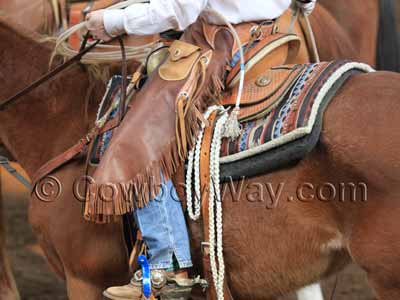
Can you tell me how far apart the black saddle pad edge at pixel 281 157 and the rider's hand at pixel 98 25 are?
0.73m

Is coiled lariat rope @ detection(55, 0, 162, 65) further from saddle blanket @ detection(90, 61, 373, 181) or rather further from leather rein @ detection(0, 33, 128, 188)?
saddle blanket @ detection(90, 61, 373, 181)

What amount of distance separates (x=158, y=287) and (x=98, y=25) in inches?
42.7

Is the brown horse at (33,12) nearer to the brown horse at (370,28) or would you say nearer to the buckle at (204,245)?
the brown horse at (370,28)

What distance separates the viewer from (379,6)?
600 cm

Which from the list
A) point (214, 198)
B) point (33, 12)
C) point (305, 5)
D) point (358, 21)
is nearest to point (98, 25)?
point (214, 198)

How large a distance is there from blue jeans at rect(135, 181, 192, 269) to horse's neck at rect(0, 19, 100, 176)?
25.8 inches

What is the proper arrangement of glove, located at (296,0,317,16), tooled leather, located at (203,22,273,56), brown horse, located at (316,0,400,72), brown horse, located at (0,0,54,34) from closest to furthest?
1. tooled leather, located at (203,22,273,56)
2. glove, located at (296,0,317,16)
3. brown horse, located at (0,0,54,34)
4. brown horse, located at (316,0,400,72)

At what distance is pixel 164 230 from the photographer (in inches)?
121

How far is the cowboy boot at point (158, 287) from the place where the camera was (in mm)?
3096

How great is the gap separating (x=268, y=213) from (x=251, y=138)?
0.30 metres

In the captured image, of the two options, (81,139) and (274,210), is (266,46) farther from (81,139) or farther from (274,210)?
(81,139)

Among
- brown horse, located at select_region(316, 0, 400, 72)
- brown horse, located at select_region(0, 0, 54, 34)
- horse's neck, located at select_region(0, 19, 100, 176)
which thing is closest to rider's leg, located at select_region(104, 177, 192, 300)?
horse's neck, located at select_region(0, 19, 100, 176)

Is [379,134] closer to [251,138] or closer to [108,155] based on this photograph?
[251,138]

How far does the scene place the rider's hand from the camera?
10.2 ft
